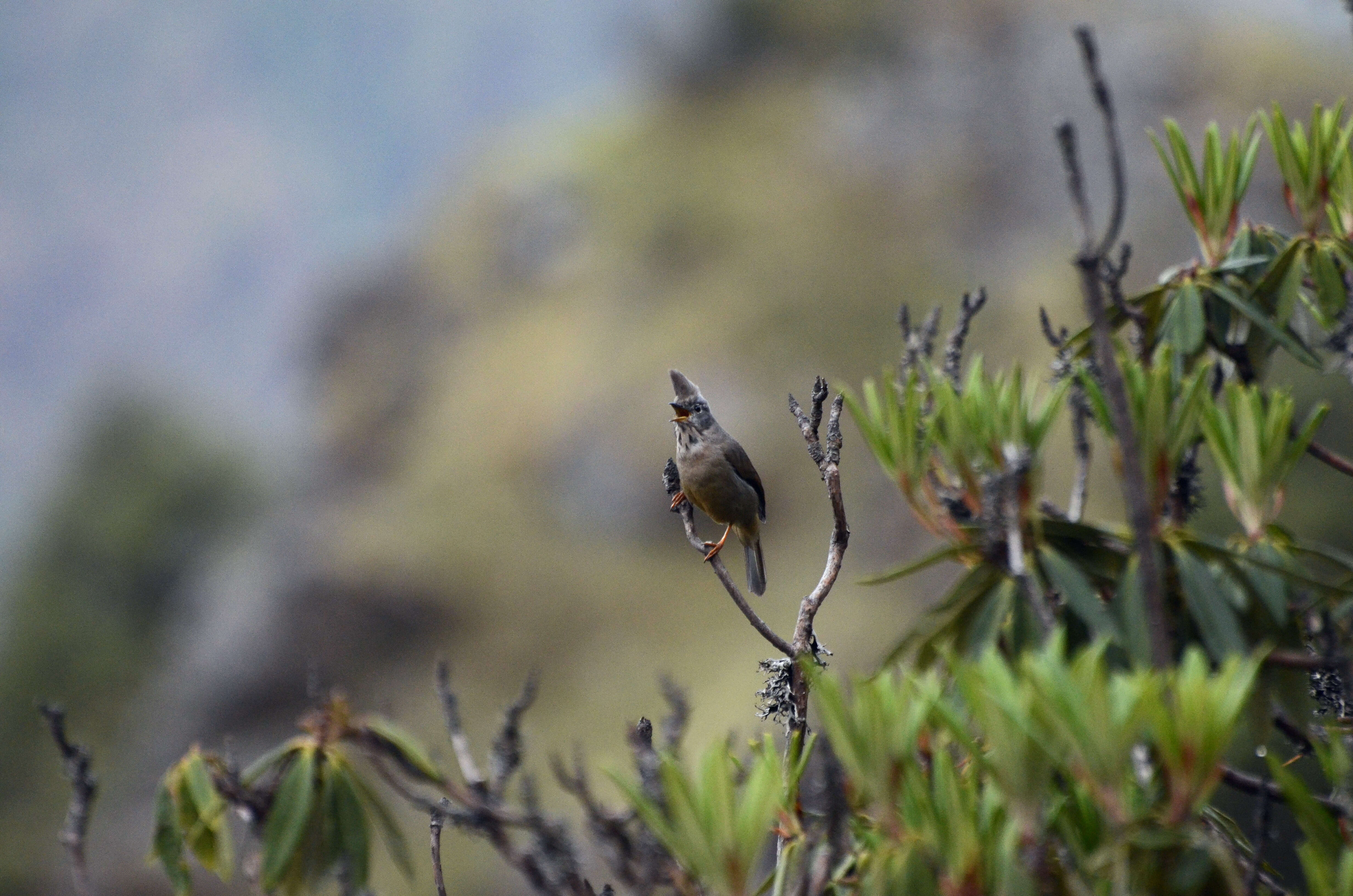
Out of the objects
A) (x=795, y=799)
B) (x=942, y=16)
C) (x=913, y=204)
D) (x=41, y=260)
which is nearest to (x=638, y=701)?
(x=913, y=204)

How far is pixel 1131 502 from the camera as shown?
139cm

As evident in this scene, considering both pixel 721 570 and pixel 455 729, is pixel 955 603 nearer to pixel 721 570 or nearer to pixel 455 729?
pixel 455 729

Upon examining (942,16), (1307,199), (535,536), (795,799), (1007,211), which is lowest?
(795,799)

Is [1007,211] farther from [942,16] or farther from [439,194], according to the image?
[439,194]

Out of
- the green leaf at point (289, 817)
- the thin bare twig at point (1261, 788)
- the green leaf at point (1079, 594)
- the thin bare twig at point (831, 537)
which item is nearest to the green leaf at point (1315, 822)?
the thin bare twig at point (1261, 788)

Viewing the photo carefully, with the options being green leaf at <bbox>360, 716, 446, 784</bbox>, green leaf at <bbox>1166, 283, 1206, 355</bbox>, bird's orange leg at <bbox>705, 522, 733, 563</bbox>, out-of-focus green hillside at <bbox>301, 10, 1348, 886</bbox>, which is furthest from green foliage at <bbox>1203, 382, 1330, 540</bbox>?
out-of-focus green hillside at <bbox>301, 10, 1348, 886</bbox>

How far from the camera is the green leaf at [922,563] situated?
4.85 feet

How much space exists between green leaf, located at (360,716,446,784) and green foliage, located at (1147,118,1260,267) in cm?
163

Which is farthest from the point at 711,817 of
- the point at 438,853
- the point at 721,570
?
the point at 721,570

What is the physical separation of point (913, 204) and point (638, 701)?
16.9 m

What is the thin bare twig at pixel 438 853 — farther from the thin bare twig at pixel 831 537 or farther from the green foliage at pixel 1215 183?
the green foliage at pixel 1215 183

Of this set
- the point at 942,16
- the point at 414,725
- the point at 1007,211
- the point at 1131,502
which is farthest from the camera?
the point at 942,16

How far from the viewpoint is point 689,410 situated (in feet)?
15.3

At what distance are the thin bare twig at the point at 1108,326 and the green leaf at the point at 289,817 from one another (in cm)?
105
